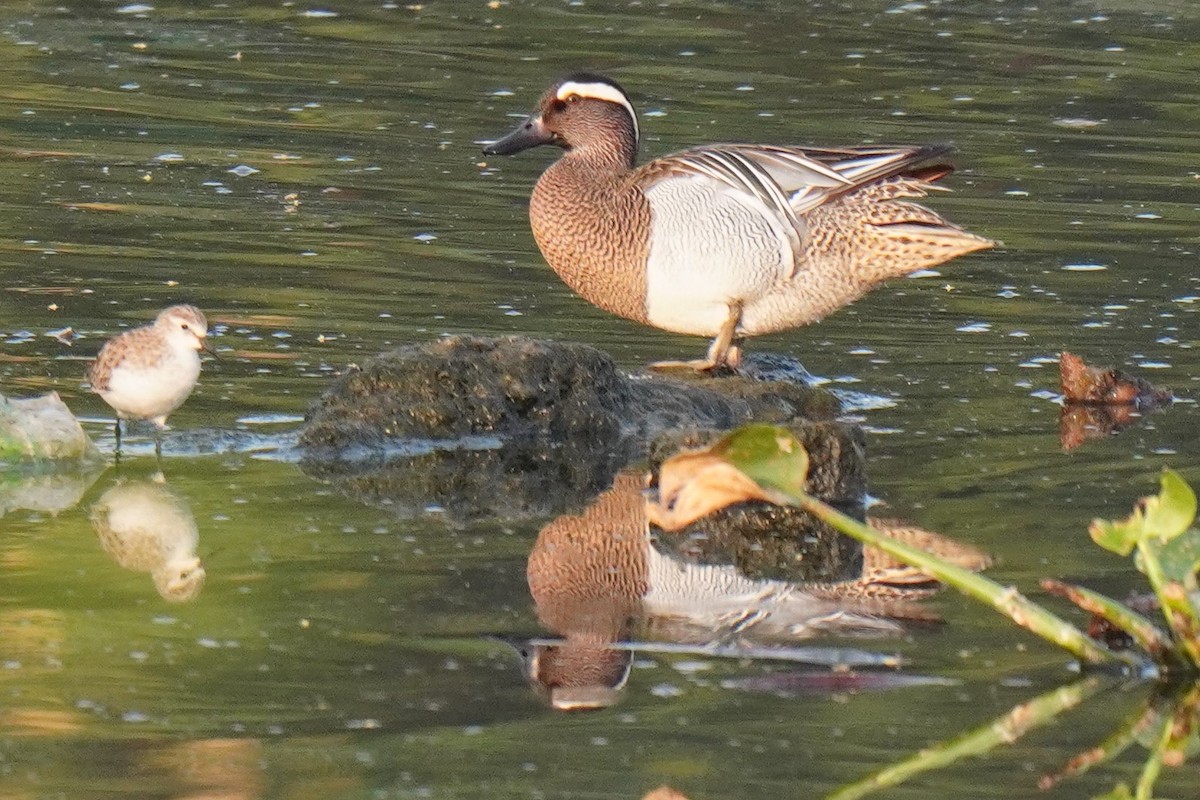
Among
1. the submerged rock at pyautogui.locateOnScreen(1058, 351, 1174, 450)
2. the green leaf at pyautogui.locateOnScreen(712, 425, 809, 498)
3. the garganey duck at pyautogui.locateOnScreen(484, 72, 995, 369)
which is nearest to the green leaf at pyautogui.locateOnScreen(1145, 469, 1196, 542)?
the green leaf at pyautogui.locateOnScreen(712, 425, 809, 498)

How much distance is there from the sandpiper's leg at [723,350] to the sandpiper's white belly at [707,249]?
0.03 metres

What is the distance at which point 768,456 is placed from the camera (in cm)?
507

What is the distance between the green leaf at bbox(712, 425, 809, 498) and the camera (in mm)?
5039

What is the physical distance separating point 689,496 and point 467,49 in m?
12.8

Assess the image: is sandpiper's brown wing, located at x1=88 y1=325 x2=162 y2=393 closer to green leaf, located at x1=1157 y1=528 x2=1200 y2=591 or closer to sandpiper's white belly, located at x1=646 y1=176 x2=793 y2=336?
sandpiper's white belly, located at x1=646 y1=176 x2=793 y2=336

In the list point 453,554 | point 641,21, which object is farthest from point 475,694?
point 641,21

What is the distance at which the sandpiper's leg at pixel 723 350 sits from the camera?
8.94 meters

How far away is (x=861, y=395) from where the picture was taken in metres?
8.77

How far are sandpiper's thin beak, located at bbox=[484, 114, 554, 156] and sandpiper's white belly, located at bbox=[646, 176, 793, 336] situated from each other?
88cm

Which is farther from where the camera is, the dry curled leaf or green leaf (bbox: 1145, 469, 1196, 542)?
the dry curled leaf

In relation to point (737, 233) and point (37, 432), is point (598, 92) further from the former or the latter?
point (37, 432)

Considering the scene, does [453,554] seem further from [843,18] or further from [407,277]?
[843,18]

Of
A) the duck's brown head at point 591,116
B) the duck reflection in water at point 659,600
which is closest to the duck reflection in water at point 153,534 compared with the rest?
the duck reflection in water at point 659,600

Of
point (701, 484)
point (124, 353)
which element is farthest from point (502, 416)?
point (701, 484)
